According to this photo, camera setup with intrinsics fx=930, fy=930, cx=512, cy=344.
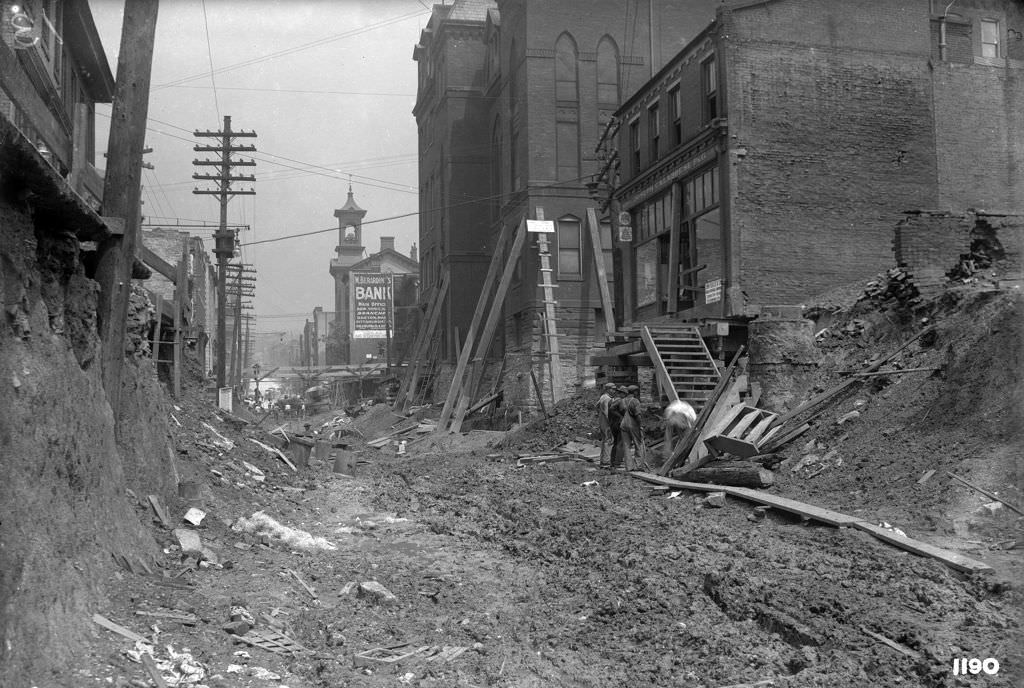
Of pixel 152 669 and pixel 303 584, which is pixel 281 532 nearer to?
pixel 303 584

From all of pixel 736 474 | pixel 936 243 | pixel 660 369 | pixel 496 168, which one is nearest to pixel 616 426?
pixel 660 369

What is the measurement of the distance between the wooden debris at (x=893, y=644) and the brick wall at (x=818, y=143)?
14.6 meters

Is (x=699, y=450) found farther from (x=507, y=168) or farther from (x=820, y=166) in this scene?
(x=507, y=168)

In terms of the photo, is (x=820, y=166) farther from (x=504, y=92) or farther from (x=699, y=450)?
(x=504, y=92)

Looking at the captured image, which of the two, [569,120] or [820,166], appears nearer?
[820,166]

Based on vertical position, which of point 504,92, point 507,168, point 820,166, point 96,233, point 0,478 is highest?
point 504,92

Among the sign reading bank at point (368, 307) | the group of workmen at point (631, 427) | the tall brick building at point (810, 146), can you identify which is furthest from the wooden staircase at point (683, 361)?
the sign reading bank at point (368, 307)

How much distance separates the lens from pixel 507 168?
37.6 meters

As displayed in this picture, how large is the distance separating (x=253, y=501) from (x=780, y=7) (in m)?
16.7

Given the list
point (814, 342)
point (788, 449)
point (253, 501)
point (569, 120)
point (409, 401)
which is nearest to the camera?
point (253, 501)

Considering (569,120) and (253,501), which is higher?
(569,120)

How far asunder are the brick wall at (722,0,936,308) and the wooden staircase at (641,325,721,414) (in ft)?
6.93

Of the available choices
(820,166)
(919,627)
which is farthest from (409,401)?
(919,627)

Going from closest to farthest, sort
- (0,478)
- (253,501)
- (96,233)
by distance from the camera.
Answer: (0,478), (96,233), (253,501)
